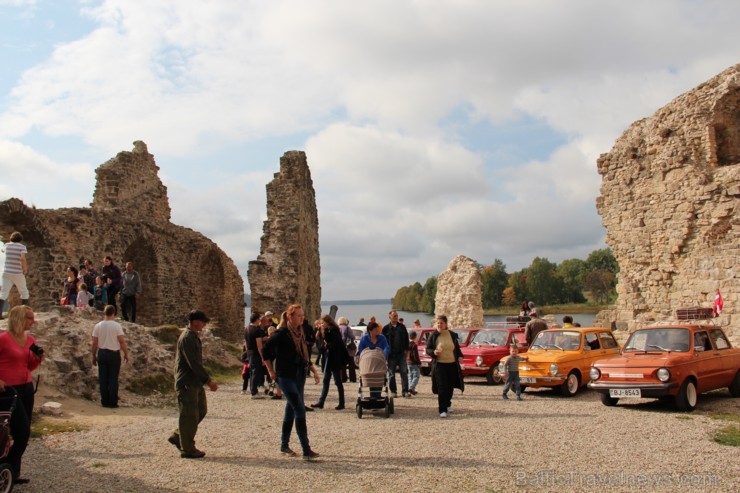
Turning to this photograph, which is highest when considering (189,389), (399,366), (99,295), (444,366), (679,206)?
(679,206)

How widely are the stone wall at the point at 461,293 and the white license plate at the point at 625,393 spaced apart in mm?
15113

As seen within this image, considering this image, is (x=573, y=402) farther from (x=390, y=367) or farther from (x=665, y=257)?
(x=665, y=257)

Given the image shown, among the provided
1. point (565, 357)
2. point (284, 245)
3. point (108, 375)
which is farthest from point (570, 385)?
point (284, 245)

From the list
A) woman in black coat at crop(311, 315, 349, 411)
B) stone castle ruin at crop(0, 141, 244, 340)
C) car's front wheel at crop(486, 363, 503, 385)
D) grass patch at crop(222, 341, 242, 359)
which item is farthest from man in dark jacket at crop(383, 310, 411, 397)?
stone castle ruin at crop(0, 141, 244, 340)

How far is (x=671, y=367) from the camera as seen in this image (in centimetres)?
1016

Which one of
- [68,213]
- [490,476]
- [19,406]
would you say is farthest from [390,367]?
[68,213]

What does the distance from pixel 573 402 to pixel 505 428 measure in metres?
3.29

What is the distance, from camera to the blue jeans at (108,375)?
11.2 metres

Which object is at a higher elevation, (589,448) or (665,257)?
(665,257)

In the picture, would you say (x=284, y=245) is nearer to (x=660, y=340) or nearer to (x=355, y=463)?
(x=660, y=340)

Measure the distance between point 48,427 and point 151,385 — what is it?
14.0 ft

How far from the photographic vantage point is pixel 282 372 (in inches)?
296

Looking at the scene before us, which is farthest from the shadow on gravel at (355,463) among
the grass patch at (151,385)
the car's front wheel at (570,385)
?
the grass patch at (151,385)

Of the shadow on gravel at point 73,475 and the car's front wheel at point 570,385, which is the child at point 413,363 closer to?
the car's front wheel at point 570,385
